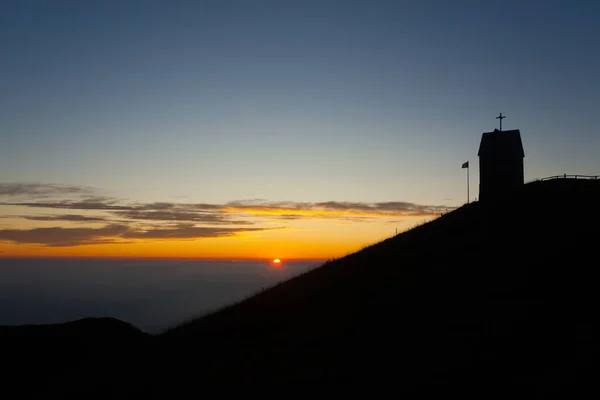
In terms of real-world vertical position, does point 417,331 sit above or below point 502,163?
below

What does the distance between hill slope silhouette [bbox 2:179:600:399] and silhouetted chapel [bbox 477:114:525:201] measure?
423 inches

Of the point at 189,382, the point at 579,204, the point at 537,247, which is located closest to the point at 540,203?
the point at 579,204

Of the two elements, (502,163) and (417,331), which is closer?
(417,331)

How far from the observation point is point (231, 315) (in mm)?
35750

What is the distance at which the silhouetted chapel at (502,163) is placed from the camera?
5250cm

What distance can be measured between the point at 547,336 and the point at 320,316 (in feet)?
41.3

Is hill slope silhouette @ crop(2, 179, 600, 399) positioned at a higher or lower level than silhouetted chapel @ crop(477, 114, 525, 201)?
lower

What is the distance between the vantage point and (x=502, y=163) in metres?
52.8

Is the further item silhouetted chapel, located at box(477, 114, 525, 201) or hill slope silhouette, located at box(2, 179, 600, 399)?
silhouetted chapel, located at box(477, 114, 525, 201)

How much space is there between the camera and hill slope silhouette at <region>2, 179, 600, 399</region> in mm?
19047

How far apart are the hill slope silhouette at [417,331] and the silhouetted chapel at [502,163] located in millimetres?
10744

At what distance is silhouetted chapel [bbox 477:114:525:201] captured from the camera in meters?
52.5

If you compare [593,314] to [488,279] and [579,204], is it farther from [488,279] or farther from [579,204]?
[579,204]

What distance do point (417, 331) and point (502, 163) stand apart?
34322 millimetres
